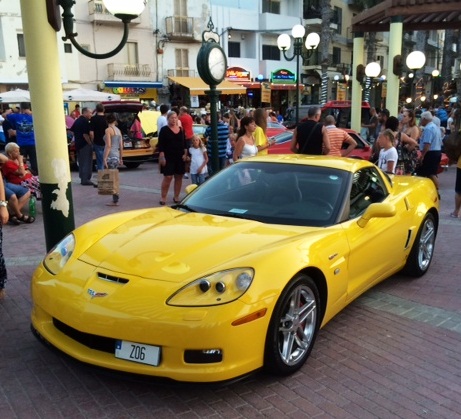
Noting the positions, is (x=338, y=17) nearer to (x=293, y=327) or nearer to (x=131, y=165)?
(x=131, y=165)

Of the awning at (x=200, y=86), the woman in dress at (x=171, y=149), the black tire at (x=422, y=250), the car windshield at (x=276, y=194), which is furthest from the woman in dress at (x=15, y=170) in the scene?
the awning at (x=200, y=86)

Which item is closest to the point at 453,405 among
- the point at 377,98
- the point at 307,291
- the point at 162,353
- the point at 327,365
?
the point at 327,365

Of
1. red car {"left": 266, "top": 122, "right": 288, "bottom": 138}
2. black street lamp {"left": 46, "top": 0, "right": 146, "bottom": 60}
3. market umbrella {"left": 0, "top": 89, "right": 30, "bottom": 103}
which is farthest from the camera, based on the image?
market umbrella {"left": 0, "top": 89, "right": 30, "bottom": 103}

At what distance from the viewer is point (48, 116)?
4664 millimetres

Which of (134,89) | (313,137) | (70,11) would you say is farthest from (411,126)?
(134,89)

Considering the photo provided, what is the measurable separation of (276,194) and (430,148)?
663 centimetres

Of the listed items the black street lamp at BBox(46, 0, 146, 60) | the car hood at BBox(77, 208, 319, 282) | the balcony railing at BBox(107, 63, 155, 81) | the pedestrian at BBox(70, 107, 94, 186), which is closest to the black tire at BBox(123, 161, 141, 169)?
the pedestrian at BBox(70, 107, 94, 186)

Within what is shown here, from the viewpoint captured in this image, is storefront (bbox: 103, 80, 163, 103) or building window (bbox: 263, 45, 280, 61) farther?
building window (bbox: 263, 45, 280, 61)

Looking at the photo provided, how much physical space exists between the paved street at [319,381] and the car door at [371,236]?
0.37 meters

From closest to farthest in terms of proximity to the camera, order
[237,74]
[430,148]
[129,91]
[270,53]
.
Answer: [430,148] → [129,91] → [237,74] → [270,53]

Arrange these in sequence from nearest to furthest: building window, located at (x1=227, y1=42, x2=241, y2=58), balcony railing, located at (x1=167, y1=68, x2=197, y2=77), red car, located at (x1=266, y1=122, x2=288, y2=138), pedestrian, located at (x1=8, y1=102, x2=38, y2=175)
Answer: pedestrian, located at (x1=8, y1=102, x2=38, y2=175) < red car, located at (x1=266, y1=122, x2=288, y2=138) < balcony railing, located at (x1=167, y1=68, x2=197, y2=77) < building window, located at (x1=227, y1=42, x2=241, y2=58)

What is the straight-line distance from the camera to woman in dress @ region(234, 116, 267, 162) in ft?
27.4

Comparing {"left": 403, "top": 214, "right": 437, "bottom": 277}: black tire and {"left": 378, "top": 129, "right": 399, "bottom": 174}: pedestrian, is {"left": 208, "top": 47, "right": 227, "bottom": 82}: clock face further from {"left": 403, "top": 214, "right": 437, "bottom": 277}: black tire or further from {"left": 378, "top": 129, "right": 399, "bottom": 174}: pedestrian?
{"left": 403, "top": 214, "right": 437, "bottom": 277}: black tire

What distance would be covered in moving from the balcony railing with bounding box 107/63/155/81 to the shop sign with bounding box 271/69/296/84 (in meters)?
9.32
